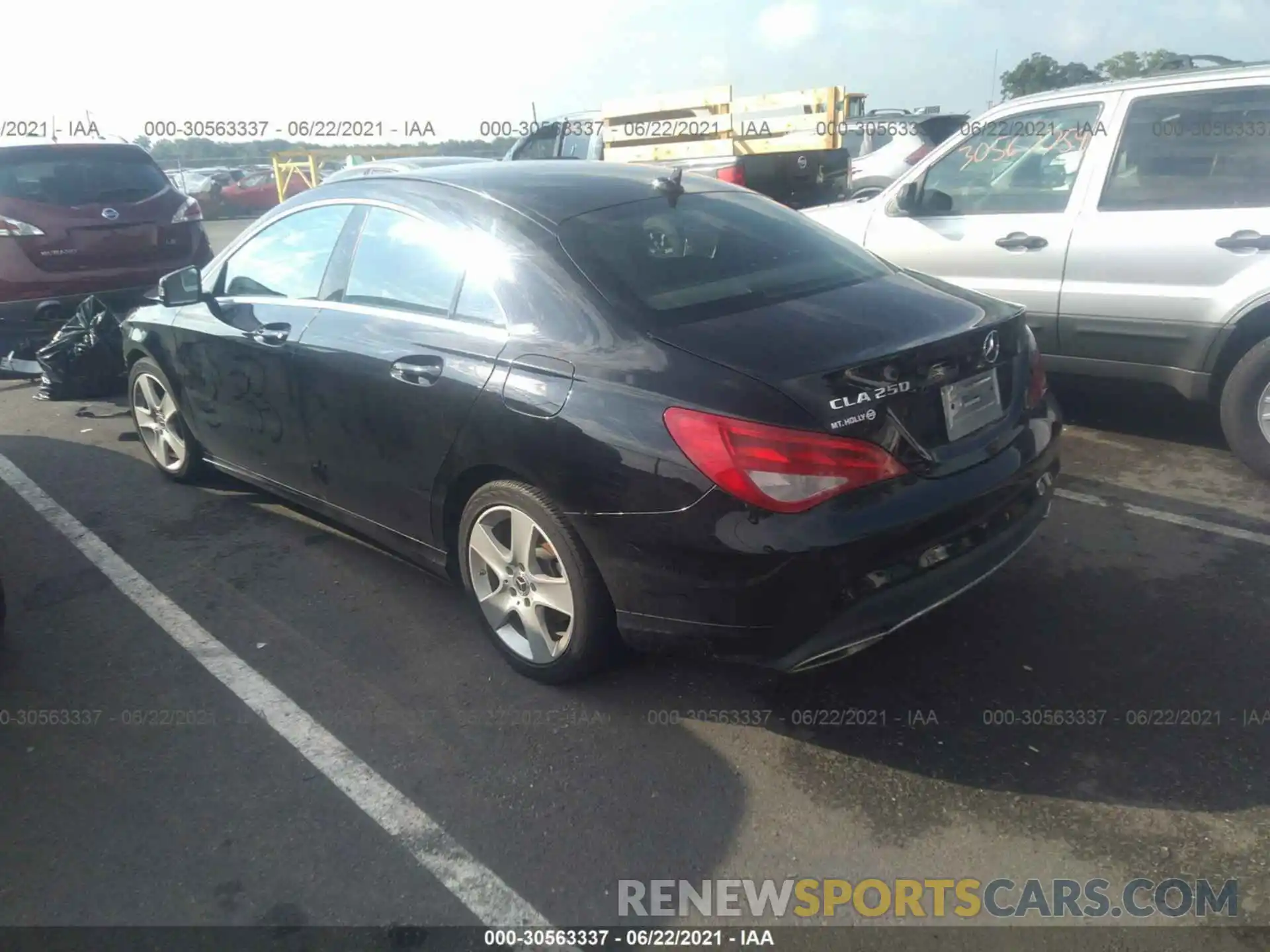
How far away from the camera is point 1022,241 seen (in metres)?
5.28

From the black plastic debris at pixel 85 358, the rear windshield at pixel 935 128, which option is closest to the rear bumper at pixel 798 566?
the black plastic debris at pixel 85 358

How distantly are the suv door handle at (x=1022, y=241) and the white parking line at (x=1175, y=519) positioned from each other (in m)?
1.39

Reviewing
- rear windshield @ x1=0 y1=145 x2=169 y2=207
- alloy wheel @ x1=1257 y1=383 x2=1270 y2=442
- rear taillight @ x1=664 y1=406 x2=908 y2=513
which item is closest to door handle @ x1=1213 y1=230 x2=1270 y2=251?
alloy wheel @ x1=1257 y1=383 x2=1270 y2=442

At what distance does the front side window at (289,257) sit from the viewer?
3.97m

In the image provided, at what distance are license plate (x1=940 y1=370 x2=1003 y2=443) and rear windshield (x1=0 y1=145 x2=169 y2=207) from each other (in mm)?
7515

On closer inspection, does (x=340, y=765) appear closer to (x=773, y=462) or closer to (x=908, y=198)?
(x=773, y=462)

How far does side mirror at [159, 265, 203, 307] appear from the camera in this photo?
4664mm

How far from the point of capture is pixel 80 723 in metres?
3.25

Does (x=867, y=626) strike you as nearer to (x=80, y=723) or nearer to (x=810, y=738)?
(x=810, y=738)

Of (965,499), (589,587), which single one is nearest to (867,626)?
(965,499)

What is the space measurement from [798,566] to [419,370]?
152 centimetres

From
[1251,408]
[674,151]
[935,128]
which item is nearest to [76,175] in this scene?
[674,151]

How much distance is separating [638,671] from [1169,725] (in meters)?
1.65

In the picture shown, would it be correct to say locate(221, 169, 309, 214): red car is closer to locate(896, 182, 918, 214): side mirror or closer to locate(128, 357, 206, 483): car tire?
locate(128, 357, 206, 483): car tire
